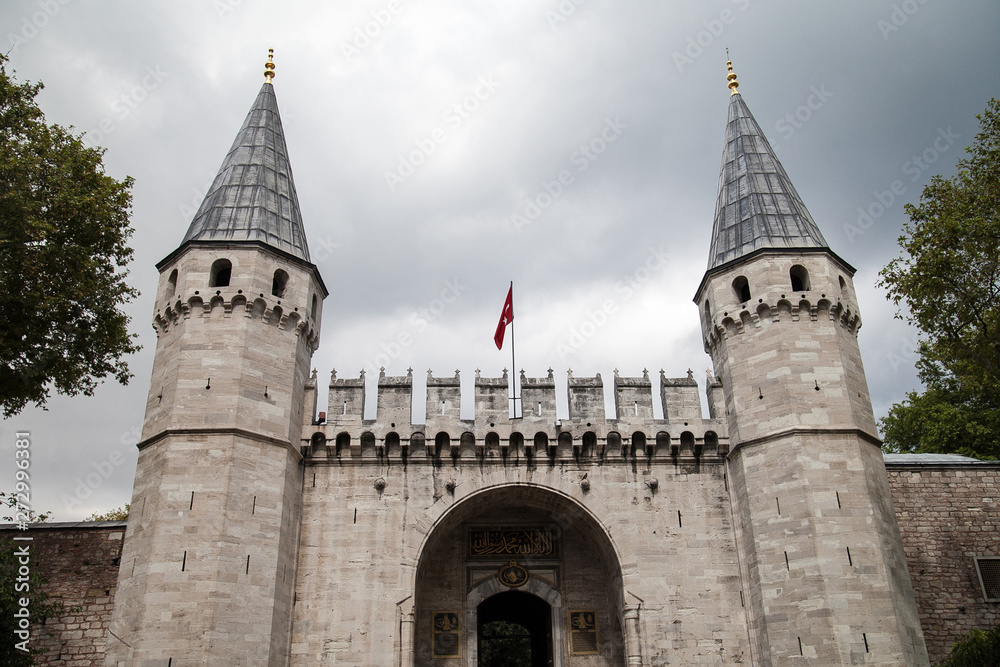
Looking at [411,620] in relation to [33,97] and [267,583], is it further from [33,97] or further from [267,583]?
[33,97]

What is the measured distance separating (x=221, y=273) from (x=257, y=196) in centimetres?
220

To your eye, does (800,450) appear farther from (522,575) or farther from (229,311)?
(229,311)

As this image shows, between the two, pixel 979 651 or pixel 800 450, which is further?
pixel 800 450

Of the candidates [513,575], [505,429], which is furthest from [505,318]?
[513,575]

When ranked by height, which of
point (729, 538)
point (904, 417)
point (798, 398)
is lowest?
point (729, 538)

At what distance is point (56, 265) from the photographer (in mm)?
14125

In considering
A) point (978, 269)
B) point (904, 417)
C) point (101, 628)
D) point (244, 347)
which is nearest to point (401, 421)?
point (244, 347)

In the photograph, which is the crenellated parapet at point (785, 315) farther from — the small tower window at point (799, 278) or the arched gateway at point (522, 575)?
the arched gateway at point (522, 575)

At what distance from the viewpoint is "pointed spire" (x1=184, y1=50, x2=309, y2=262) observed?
60.2 feet

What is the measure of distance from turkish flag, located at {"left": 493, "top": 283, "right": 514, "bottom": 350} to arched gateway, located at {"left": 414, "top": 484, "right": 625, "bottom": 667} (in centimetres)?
418

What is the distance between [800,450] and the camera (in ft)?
52.6

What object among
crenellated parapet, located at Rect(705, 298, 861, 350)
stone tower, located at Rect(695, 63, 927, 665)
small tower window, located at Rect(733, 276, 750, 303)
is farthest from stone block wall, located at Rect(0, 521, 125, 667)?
small tower window, located at Rect(733, 276, 750, 303)

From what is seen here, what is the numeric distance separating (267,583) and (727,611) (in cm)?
912

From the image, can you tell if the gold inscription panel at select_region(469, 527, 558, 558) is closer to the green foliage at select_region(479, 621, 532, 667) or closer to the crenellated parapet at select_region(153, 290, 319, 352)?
the crenellated parapet at select_region(153, 290, 319, 352)
